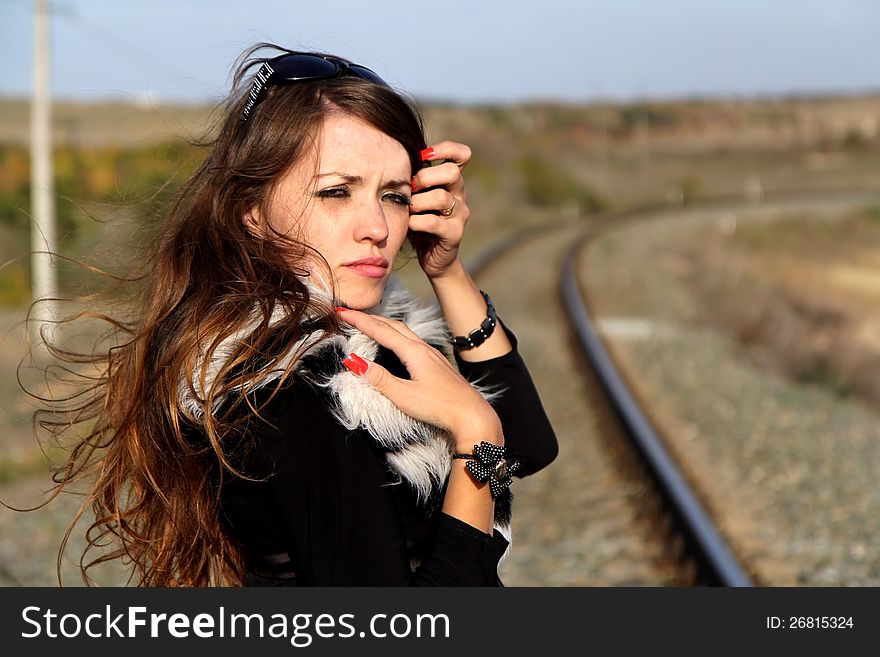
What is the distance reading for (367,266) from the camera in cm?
205

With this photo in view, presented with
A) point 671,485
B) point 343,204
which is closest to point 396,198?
point 343,204

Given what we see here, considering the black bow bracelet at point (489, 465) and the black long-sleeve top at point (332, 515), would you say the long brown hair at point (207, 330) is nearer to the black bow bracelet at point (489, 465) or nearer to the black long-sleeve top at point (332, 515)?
the black long-sleeve top at point (332, 515)

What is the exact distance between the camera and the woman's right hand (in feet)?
6.24

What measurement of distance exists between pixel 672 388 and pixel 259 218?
821 centimetres

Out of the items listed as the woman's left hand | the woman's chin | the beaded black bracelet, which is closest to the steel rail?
the beaded black bracelet

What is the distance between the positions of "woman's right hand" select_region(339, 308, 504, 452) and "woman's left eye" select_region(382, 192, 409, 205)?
27cm

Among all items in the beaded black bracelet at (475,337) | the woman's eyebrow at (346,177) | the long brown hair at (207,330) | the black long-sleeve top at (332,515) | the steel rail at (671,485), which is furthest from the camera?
the steel rail at (671,485)

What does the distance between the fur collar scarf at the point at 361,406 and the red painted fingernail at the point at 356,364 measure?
0.01 metres

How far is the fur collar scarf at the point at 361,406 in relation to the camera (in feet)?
6.04

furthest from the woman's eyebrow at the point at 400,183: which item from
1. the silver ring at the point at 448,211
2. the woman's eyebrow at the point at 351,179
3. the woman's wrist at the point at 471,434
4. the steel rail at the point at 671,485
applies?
A: the steel rail at the point at 671,485

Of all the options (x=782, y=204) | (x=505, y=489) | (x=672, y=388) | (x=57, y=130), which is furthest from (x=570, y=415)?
(x=57, y=130)

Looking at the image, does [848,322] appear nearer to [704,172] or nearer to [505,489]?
[505,489]

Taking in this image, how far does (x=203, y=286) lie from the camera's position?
1.95 metres

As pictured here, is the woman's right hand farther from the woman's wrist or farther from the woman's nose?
the woman's nose
